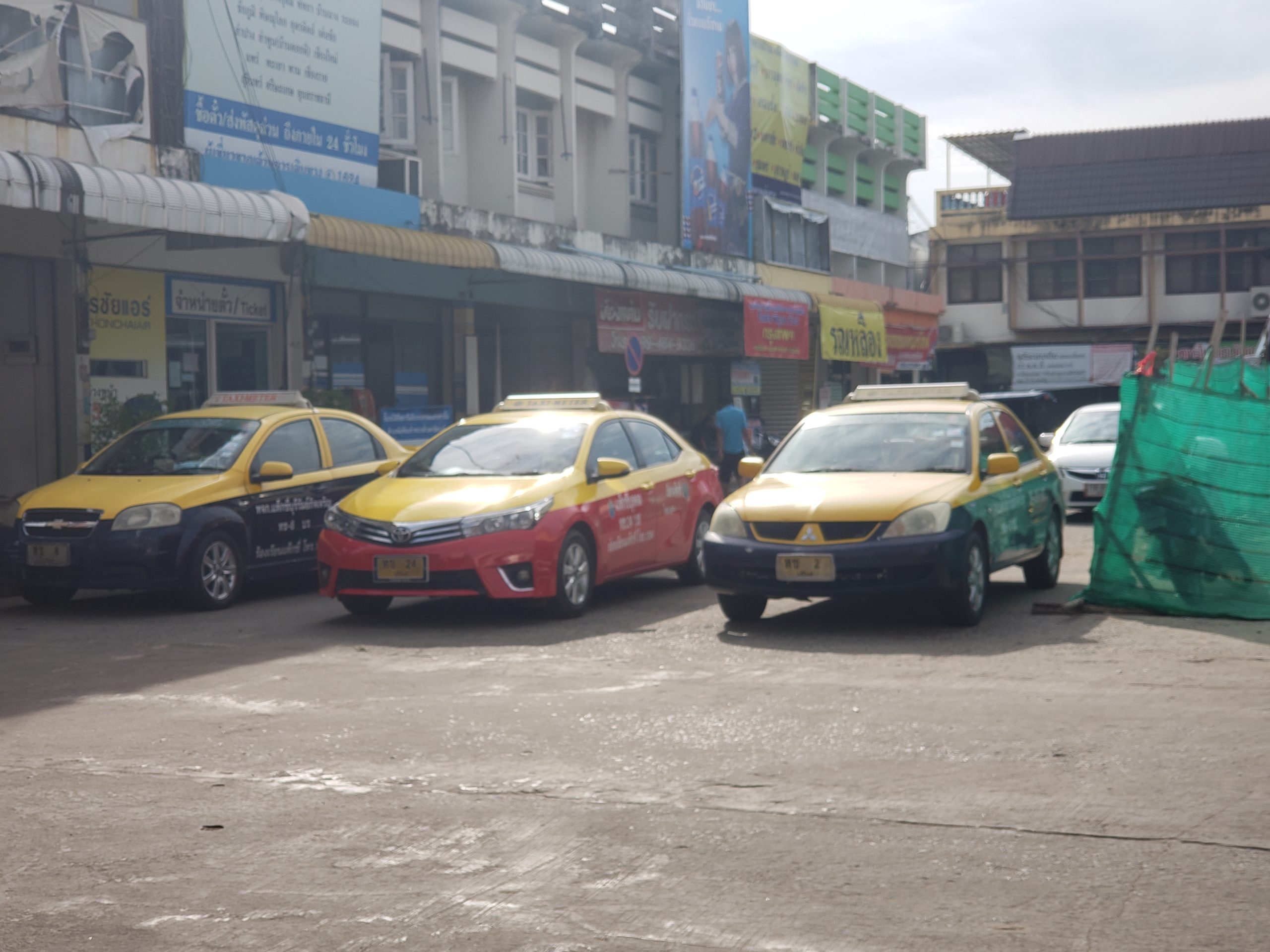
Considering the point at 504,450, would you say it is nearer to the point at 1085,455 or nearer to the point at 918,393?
the point at 918,393

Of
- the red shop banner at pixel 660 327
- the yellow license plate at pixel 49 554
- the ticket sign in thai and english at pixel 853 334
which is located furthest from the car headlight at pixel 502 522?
the ticket sign in thai and english at pixel 853 334

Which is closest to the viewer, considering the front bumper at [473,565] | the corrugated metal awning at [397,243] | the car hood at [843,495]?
the car hood at [843,495]

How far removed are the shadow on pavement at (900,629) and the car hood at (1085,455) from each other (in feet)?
23.1

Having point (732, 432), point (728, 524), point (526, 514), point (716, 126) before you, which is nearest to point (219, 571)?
point (526, 514)

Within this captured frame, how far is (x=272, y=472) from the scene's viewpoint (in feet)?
40.9

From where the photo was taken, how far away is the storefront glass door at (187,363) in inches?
749

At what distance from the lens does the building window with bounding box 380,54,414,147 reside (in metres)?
22.6

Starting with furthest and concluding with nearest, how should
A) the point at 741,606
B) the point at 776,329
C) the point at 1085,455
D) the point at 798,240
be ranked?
1. the point at 798,240
2. the point at 776,329
3. the point at 1085,455
4. the point at 741,606

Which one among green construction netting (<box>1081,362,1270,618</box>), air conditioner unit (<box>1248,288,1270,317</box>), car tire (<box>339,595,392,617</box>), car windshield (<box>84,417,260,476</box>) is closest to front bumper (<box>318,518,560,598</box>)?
car tire (<box>339,595,392,617</box>)

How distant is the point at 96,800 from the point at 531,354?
20.9m

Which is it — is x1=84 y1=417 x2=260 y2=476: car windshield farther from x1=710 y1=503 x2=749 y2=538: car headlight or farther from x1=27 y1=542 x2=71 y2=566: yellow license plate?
x1=710 y1=503 x2=749 y2=538: car headlight

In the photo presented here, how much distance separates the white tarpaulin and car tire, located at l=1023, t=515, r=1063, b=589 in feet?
125

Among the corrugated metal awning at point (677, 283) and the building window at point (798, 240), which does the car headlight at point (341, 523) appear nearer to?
the corrugated metal awning at point (677, 283)

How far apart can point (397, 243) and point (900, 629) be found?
31.2 feet
